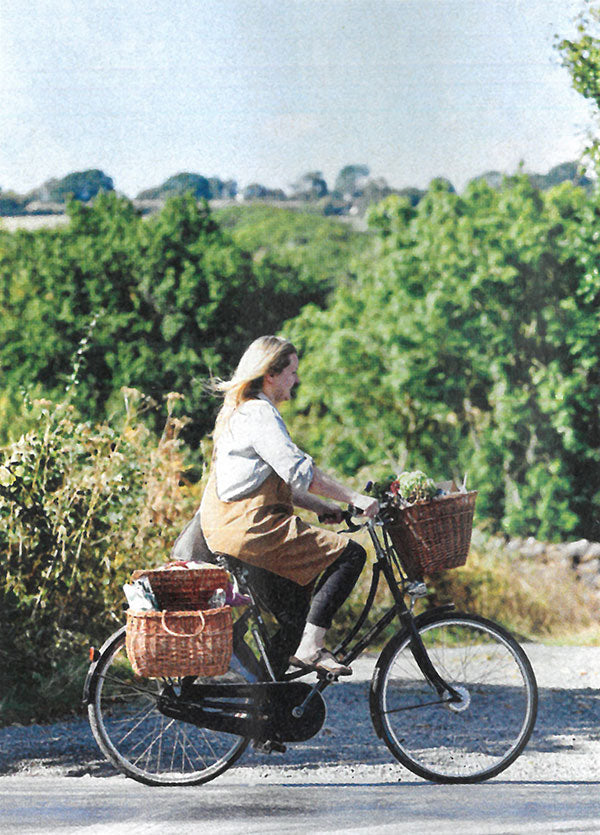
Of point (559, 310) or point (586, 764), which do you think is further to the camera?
point (559, 310)

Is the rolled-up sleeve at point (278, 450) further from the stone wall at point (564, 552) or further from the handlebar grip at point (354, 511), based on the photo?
the stone wall at point (564, 552)

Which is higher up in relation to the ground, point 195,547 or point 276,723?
point 195,547

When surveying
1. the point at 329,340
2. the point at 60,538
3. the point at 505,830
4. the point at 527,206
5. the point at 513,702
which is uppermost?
the point at 527,206

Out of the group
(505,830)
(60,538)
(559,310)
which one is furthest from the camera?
(559,310)

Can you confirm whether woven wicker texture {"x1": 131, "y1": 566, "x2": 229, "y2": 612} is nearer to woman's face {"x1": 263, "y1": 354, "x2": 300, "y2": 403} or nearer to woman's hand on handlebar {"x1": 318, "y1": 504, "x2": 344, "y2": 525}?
woman's hand on handlebar {"x1": 318, "y1": 504, "x2": 344, "y2": 525}

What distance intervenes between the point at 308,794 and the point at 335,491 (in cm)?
104

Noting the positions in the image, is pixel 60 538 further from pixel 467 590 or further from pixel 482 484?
pixel 482 484

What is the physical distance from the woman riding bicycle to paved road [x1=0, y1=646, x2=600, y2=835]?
1.50 feet

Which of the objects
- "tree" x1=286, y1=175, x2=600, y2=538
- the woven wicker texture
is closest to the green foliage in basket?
the woven wicker texture

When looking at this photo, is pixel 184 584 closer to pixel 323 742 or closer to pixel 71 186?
pixel 323 742

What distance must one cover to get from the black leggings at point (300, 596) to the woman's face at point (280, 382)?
0.55m

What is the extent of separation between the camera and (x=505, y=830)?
146 inches

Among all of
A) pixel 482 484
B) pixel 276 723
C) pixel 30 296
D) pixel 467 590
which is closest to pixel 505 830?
pixel 276 723

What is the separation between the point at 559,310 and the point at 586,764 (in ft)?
15.3
